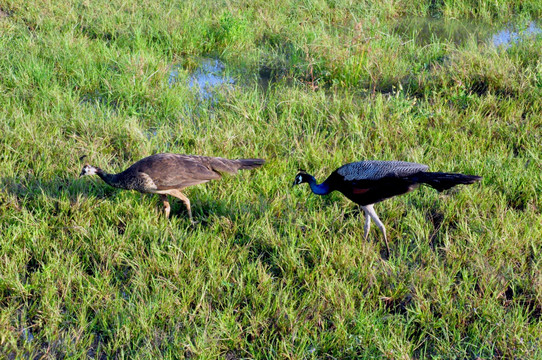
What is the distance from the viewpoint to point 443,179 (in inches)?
164

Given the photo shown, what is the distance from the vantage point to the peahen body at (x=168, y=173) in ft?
15.9

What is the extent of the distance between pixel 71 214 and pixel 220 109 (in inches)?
89.7

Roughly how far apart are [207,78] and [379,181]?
12.4 ft

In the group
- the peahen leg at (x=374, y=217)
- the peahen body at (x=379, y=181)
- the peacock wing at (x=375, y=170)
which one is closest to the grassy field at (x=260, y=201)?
the peahen leg at (x=374, y=217)

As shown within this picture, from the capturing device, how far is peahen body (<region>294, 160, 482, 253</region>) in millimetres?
4254

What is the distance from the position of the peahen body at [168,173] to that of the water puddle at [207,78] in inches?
75.5

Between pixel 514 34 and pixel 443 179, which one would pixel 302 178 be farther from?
pixel 514 34

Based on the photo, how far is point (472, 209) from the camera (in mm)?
4871

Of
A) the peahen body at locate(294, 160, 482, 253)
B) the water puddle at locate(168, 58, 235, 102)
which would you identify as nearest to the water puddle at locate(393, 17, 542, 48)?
the water puddle at locate(168, 58, 235, 102)

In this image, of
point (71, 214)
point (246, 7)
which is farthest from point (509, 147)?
point (246, 7)

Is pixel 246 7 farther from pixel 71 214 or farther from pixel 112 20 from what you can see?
pixel 71 214

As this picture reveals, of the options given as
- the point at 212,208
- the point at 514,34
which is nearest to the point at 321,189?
the point at 212,208

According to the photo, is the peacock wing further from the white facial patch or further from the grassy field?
the white facial patch

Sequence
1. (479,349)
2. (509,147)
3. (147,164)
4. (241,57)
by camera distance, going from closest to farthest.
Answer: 1. (479,349)
2. (147,164)
3. (509,147)
4. (241,57)
